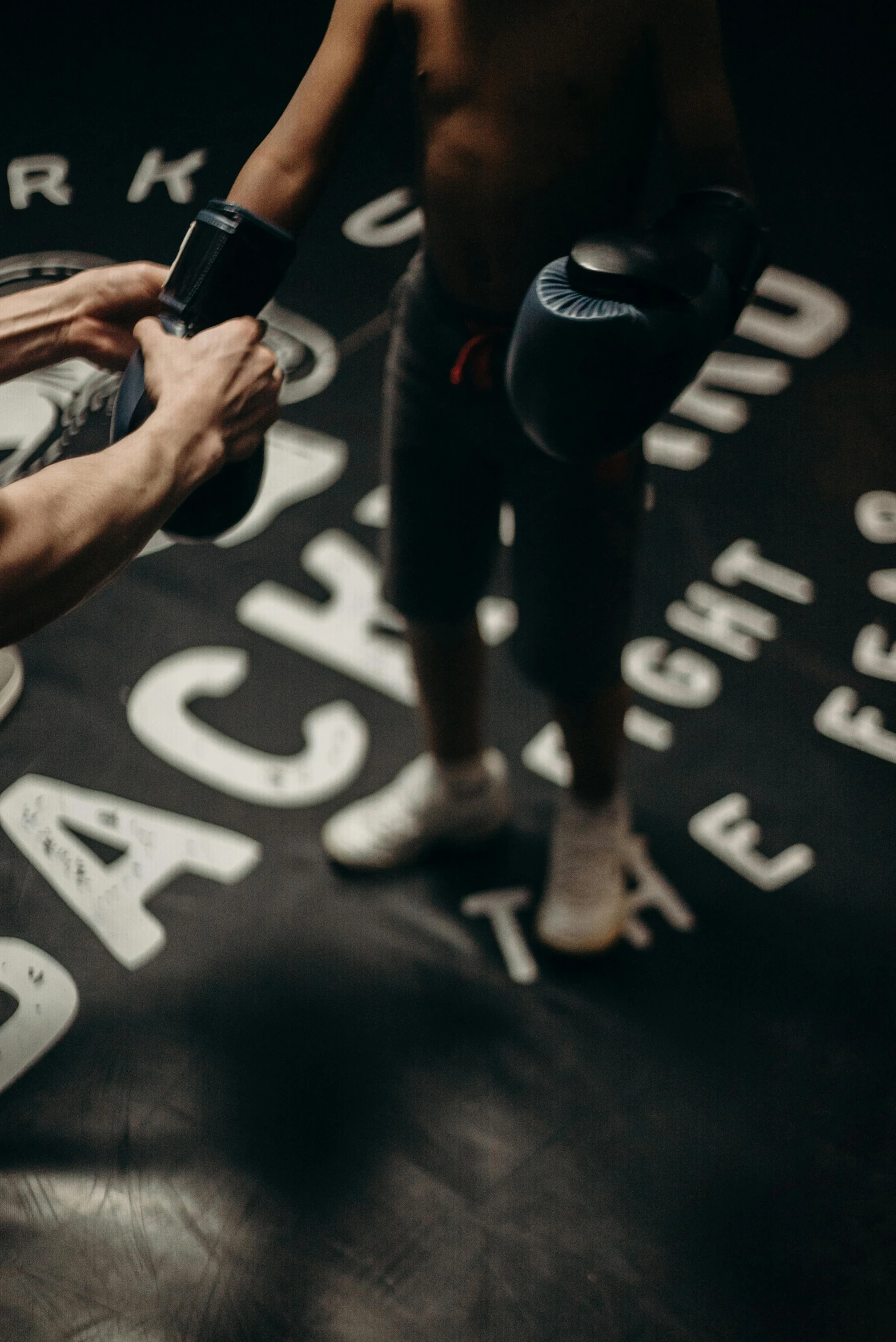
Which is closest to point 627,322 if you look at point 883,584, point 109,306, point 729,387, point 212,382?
point 212,382

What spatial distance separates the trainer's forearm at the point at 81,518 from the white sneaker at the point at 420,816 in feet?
1.92

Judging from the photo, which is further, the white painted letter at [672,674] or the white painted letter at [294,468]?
the white painted letter at [294,468]

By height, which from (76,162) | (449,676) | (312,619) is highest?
(76,162)

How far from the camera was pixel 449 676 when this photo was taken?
45.6 inches

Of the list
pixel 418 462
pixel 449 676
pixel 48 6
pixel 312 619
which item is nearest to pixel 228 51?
pixel 48 6

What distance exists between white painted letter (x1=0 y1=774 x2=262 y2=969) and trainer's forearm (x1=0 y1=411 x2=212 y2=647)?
0.34m

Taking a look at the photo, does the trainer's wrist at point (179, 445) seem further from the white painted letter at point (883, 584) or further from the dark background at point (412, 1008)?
the white painted letter at point (883, 584)

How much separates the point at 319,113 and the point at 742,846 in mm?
849

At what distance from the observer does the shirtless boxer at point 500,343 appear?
29.4 inches

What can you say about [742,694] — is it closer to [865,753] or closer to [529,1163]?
[865,753]

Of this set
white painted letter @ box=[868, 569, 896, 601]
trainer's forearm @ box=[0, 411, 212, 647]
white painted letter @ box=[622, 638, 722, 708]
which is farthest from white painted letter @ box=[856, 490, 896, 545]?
trainer's forearm @ box=[0, 411, 212, 647]

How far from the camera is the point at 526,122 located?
2.51ft

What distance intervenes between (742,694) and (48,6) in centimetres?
102

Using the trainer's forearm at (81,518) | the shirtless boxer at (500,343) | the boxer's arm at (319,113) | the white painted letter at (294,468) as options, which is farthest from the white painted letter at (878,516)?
the trainer's forearm at (81,518)
